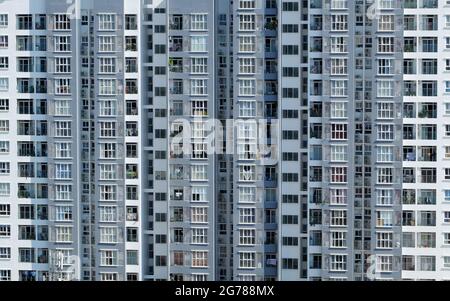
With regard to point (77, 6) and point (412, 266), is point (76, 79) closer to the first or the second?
point (77, 6)

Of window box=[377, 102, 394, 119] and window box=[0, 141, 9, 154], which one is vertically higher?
window box=[377, 102, 394, 119]

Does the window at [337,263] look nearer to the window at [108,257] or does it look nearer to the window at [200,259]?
the window at [200,259]

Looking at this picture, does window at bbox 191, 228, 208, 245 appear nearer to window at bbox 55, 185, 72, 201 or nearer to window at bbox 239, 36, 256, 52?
window at bbox 55, 185, 72, 201

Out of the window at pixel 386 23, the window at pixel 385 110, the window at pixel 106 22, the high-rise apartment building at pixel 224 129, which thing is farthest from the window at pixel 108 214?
the window at pixel 386 23

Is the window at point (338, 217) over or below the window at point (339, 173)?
below

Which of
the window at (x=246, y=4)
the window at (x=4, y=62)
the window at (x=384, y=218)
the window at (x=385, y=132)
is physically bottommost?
the window at (x=384, y=218)

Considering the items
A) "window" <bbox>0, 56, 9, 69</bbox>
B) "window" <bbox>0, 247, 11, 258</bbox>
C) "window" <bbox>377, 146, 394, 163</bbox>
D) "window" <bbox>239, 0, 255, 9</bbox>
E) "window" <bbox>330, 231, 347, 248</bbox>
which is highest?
"window" <bbox>239, 0, 255, 9</bbox>

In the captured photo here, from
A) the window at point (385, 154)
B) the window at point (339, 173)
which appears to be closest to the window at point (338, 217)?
the window at point (339, 173)

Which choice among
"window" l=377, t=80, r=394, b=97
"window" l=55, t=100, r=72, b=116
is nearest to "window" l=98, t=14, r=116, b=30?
"window" l=55, t=100, r=72, b=116
